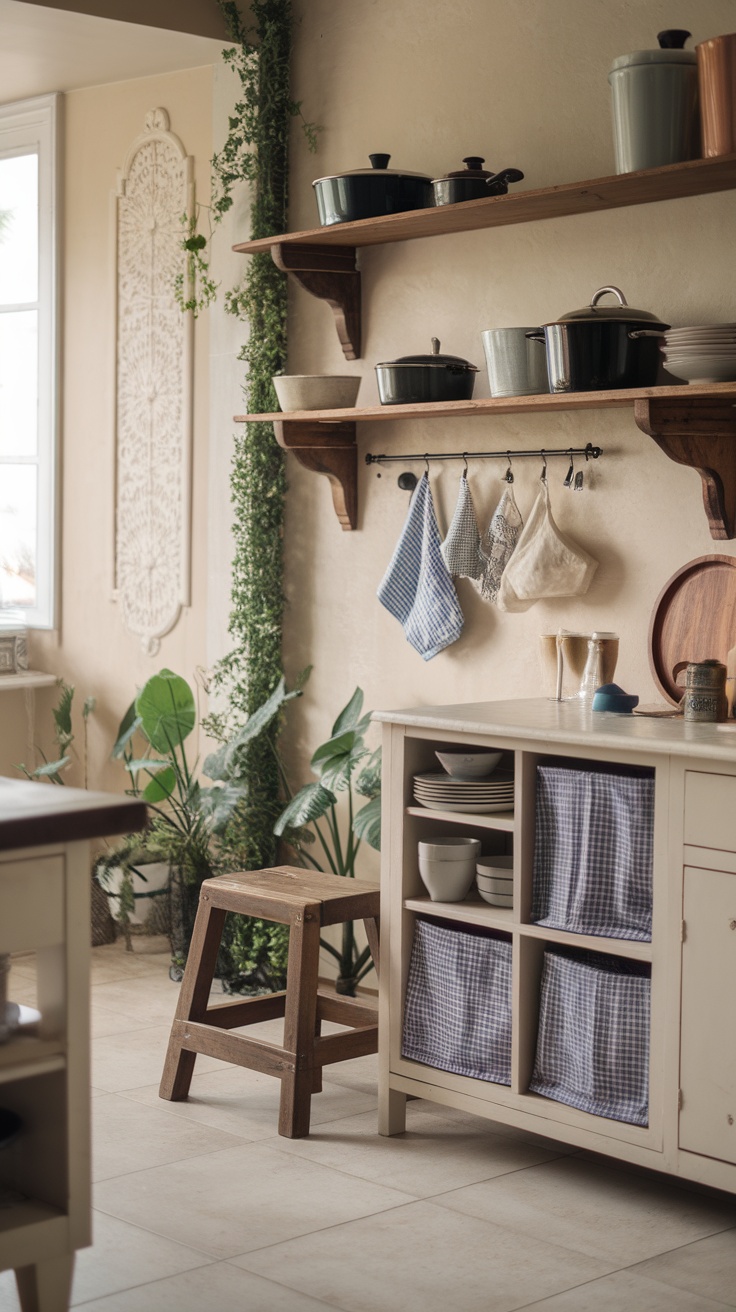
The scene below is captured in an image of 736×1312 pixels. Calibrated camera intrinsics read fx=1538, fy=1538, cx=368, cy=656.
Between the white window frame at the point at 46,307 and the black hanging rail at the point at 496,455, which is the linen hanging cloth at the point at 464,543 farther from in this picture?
the white window frame at the point at 46,307

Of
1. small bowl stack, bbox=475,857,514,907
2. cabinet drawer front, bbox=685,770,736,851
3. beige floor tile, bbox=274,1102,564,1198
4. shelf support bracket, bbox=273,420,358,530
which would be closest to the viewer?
cabinet drawer front, bbox=685,770,736,851

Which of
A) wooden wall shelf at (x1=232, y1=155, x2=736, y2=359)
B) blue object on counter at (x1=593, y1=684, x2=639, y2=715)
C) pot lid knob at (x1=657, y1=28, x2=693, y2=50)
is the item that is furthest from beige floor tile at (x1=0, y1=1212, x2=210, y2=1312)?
pot lid knob at (x1=657, y1=28, x2=693, y2=50)

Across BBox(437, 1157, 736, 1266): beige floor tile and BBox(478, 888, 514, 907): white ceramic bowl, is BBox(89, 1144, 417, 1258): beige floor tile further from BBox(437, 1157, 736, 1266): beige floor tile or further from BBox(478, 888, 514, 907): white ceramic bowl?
BBox(478, 888, 514, 907): white ceramic bowl

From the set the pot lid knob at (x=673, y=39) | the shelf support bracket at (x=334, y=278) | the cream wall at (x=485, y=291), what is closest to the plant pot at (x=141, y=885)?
the cream wall at (x=485, y=291)

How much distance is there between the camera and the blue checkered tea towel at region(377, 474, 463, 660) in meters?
4.12

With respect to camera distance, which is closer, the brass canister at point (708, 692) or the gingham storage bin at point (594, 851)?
the gingham storage bin at point (594, 851)

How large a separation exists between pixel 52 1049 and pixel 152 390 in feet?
10.9

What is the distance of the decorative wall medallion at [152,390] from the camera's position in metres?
5.15

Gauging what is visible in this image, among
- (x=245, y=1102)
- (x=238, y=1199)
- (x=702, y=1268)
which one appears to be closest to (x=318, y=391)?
Answer: (x=245, y=1102)

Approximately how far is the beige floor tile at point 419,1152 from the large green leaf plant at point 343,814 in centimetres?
78

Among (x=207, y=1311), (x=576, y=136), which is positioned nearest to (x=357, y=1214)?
(x=207, y=1311)

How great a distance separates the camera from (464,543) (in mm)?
4055

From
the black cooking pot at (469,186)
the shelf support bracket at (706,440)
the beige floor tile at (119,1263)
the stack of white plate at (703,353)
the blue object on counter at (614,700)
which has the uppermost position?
the black cooking pot at (469,186)

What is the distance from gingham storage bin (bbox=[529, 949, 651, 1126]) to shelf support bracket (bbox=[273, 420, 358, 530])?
1.67 m
